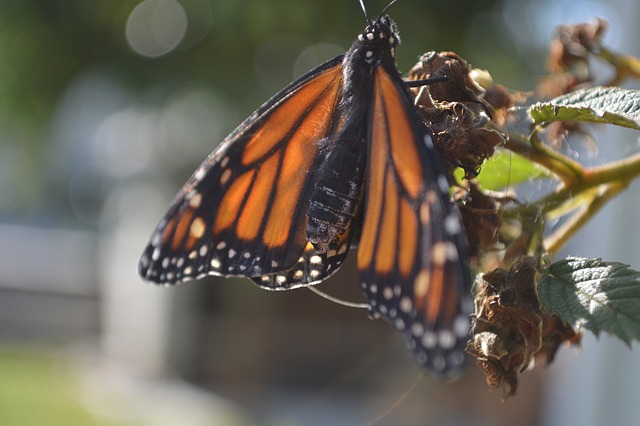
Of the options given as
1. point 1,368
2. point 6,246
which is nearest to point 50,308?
point 1,368

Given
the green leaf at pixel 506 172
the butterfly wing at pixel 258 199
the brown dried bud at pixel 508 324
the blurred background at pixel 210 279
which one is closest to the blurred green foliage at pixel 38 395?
the blurred background at pixel 210 279

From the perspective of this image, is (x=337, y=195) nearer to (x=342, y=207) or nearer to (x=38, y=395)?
(x=342, y=207)

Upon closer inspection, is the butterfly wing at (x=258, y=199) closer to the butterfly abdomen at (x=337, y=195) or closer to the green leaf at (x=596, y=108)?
the butterfly abdomen at (x=337, y=195)

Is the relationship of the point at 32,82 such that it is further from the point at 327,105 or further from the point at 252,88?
the point at 327,105

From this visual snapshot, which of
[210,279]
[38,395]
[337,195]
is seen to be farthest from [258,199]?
[38,395]

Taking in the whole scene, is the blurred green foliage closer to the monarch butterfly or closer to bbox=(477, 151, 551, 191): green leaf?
the monarch butterfly

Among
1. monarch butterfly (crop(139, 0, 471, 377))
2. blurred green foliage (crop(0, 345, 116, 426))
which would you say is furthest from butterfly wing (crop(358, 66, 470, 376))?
blurred green foliage (crop(0, 345, 116, 426))

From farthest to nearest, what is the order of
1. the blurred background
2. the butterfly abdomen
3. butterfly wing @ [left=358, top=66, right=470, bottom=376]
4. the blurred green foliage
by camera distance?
1. the blurred green foliage
2. the blurred background
3. the butterfly abdomen
4. butterfly wing @ [left=358, top=66, right=470, bottom=376]
